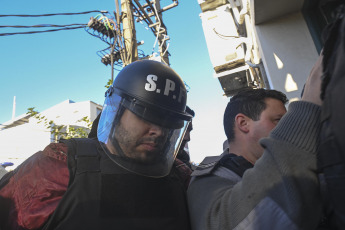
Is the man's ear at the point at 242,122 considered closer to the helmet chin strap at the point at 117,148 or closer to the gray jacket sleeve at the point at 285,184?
the gray jacket sleeve at the point at 285,184

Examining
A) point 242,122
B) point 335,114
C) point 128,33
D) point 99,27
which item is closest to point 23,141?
point 99,27

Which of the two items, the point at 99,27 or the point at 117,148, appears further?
the point at 99,27

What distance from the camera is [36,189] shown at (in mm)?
992

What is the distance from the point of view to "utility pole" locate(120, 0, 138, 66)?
5152mm

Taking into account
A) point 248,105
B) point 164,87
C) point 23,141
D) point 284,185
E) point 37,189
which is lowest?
point 284,185

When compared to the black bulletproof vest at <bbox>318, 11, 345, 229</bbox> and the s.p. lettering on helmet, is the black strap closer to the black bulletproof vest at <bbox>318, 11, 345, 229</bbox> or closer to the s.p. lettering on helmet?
the s.p. lettering on helmet

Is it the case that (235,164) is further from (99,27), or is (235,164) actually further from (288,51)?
(99,27)

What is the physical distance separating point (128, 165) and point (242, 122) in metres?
0.86

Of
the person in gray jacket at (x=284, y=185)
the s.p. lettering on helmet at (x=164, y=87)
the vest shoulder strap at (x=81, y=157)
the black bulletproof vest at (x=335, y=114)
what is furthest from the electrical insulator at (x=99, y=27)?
the black bulletproof vest at (x=335, y=114)

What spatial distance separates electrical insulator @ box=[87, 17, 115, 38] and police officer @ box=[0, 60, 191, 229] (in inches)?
202

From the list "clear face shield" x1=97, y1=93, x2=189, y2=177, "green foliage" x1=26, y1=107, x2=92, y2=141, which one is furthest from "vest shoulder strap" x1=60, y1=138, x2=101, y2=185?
"green foliage" x1=26, y1=107, x2=92, y2=141

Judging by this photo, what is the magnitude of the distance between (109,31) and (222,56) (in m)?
3.61

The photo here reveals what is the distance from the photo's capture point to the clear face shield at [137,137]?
51.1 inches

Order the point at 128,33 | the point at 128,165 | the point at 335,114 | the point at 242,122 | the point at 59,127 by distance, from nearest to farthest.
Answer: the point at 335,114 < the point at 128,165 < the point at 242,122 < the point at 59,127 < the point at 128,33
